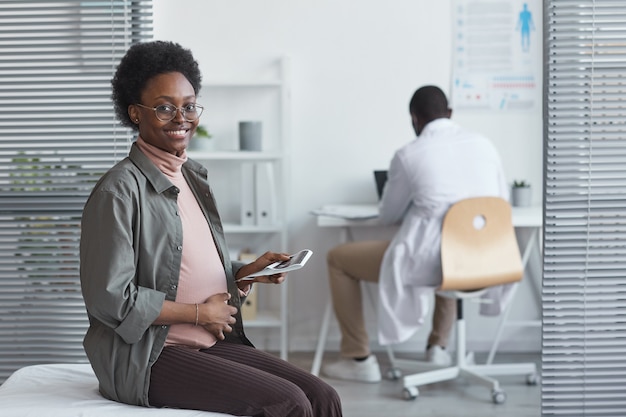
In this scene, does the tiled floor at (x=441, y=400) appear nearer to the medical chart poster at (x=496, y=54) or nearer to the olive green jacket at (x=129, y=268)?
the medical chart poster at (x=496, y=54)

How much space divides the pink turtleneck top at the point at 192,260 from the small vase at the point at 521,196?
2.54 meters

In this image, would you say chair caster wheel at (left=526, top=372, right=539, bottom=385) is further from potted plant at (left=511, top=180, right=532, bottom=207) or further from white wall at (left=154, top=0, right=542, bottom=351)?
potted plant at (left=511, top=180, right=532, bottom=207)

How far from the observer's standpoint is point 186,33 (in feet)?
14.9

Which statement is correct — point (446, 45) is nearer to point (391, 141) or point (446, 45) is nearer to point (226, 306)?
point (391, 141)

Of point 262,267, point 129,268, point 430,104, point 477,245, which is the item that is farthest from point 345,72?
point 129,268

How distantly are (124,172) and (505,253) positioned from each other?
6.76 ft

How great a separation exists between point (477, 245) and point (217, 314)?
180 centimetres

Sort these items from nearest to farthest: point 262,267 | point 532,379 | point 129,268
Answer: point 129,268 → point 262,267 → point 532,379

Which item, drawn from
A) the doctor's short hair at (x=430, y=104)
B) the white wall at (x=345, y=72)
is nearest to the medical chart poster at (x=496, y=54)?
the white wall at (x=345, y=72)

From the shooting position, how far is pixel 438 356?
4258mm

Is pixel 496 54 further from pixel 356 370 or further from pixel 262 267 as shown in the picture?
pixel 262 267

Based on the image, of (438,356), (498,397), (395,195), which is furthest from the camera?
(438,356)

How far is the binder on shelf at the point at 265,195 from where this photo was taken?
437 centimetres

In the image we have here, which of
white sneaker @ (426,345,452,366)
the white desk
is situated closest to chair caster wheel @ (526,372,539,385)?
the white desk
